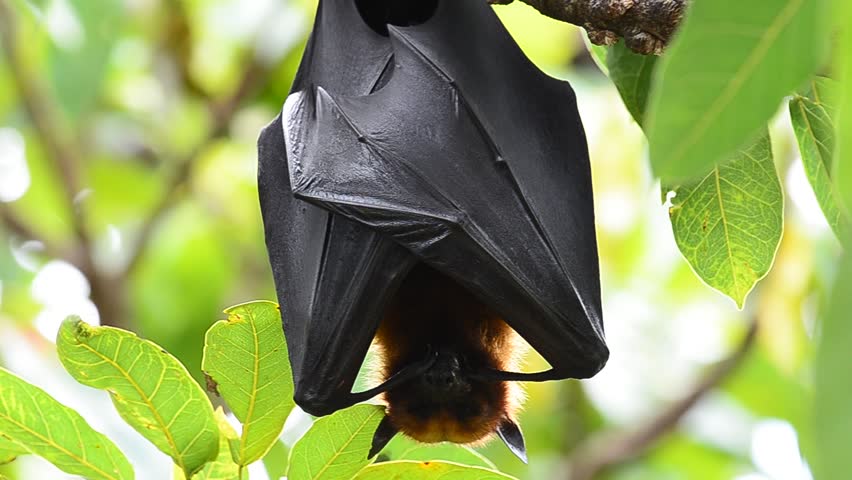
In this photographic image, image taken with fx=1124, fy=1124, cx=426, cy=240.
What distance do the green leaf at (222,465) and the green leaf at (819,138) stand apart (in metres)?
1.35

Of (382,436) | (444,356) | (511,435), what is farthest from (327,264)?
(511,435)

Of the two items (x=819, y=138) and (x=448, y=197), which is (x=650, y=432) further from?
(x=819, y=138)

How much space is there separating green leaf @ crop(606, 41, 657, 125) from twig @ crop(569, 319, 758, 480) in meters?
3.59

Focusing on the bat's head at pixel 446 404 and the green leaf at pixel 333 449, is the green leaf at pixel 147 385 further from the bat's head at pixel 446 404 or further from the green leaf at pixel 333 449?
the bat's head at pixel 446 404

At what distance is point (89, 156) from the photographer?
773 centimetres

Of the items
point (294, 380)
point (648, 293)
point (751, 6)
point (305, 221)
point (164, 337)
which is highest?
point (751, 6)

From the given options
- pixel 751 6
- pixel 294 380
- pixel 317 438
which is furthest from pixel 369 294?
pixel 751 6

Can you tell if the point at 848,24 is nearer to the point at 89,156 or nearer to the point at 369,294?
the point at 369,294

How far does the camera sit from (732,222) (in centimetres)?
263

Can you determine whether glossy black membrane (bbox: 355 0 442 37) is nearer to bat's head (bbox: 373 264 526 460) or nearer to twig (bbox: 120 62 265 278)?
bat's head (bbox: 373 264 526 460)

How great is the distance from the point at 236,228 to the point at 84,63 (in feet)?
7.50

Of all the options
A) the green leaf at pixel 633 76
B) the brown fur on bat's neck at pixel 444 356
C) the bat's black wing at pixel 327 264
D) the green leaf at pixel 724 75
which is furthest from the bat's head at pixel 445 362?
the green leaf at pixel 724 75

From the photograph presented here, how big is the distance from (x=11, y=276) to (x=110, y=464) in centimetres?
398

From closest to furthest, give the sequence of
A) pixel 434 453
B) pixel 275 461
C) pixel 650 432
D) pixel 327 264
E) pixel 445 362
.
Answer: pixel 327 264, pixel 434 453, pixel 445 362, pixel 275 461, pixel 650 432
